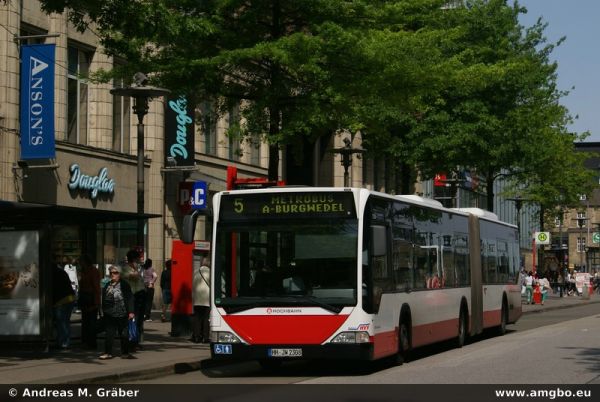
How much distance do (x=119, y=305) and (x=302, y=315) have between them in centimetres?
353

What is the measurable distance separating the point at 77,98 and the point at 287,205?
56.3 ft

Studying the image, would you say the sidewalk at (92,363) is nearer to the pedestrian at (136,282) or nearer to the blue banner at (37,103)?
the pedestrian at (136,282)

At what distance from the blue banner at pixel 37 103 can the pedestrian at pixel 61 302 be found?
27.0ft

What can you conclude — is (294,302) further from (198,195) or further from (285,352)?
(198,195)

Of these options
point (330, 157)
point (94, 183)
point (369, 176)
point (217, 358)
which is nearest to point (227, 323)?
point (217, 358)

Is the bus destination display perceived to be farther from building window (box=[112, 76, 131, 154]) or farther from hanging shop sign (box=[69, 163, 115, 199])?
building window (box=[112, 76, 131, 154])

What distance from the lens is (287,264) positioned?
56.9ft

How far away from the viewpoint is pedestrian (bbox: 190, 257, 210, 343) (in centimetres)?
2364

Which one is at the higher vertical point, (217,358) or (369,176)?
(369,176)

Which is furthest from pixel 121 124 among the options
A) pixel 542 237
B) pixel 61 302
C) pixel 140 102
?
pixel 542 237

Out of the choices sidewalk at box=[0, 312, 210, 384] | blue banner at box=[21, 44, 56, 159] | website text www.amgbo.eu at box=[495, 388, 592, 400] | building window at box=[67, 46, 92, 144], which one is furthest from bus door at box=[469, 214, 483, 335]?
building window at box=[67, 46, 92, 144]

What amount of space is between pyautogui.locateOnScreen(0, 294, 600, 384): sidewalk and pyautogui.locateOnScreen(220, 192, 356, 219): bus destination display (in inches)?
104

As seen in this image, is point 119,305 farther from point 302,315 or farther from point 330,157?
point 330,157

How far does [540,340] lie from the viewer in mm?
Result: 25406
